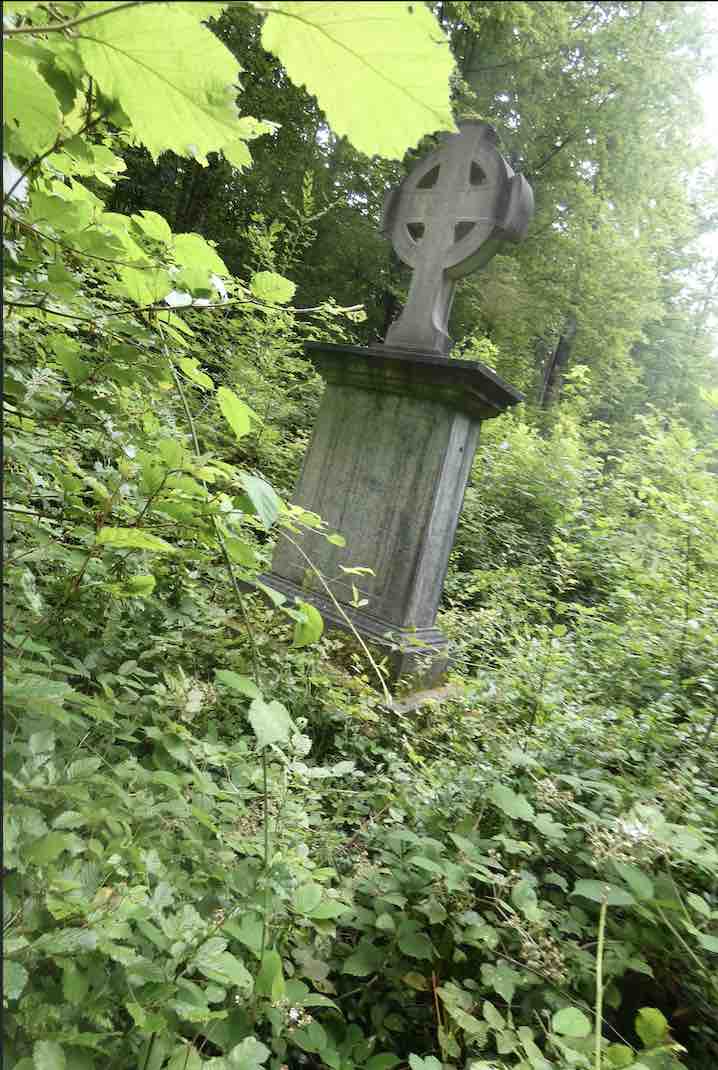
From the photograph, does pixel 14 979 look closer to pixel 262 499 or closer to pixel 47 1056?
pixel 47 1056

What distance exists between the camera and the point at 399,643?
320 centimetres

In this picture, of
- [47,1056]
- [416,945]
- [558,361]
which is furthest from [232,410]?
[558,361]

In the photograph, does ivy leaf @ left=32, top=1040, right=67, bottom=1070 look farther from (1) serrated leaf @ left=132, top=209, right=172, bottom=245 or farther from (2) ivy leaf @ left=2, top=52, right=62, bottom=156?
(1) serrated leaf @ left=132, top=209, right=172, bottom=245

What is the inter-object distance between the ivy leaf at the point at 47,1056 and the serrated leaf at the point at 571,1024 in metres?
0.78

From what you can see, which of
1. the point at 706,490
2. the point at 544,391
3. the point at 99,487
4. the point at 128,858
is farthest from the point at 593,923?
the point at 544,391

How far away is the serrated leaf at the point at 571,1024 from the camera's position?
Result: 105cm

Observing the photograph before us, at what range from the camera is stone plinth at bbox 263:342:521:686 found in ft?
11.2

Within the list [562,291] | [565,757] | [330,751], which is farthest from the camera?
[562,291]

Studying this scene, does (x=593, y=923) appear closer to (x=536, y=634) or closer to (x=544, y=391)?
(x=536, y=634)

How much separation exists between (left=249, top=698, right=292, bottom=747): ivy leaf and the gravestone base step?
6.94 ft

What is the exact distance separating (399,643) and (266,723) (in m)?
2.42

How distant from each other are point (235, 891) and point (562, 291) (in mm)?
3129

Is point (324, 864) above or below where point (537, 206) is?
below

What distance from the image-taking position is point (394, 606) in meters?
3.44
